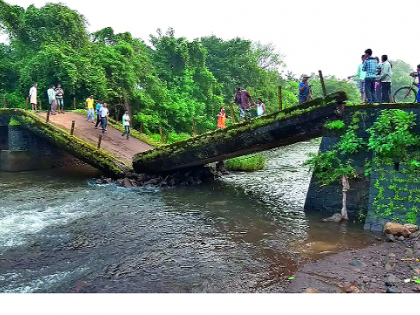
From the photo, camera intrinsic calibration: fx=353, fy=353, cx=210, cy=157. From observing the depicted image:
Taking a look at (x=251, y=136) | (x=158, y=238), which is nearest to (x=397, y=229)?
(x=251, y=136)

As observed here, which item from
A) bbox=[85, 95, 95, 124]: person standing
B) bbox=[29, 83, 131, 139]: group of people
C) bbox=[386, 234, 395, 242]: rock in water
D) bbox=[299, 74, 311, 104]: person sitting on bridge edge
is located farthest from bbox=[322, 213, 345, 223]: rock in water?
bbox=[85, 95, 95, 124]: person standing

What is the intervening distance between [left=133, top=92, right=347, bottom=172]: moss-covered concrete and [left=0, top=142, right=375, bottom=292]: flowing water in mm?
1347

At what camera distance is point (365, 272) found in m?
6.27

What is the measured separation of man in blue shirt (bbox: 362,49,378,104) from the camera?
9773mm

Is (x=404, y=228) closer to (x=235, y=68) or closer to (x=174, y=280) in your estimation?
(x=174, y=280)

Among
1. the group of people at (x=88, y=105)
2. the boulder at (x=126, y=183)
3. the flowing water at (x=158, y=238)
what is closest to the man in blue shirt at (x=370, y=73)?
the flowing water at (x=158, y=238)

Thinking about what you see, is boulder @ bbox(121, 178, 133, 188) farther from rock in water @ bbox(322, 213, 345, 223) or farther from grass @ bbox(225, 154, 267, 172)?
rock in water @ bbox(322, 213, 345, 223)

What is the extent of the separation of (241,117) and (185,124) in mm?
13745

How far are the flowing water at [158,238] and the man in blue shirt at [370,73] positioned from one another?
372cm

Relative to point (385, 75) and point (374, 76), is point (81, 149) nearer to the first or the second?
point (374, 76)

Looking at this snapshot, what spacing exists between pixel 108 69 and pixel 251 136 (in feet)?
49.3

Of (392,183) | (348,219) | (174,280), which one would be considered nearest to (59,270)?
(174,280)

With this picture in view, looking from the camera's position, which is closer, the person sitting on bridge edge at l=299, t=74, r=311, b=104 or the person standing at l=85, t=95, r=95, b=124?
the person sitting on bridge edge at l=299, t=74, r=311, b=104

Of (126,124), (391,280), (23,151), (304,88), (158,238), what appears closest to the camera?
(391,280)
